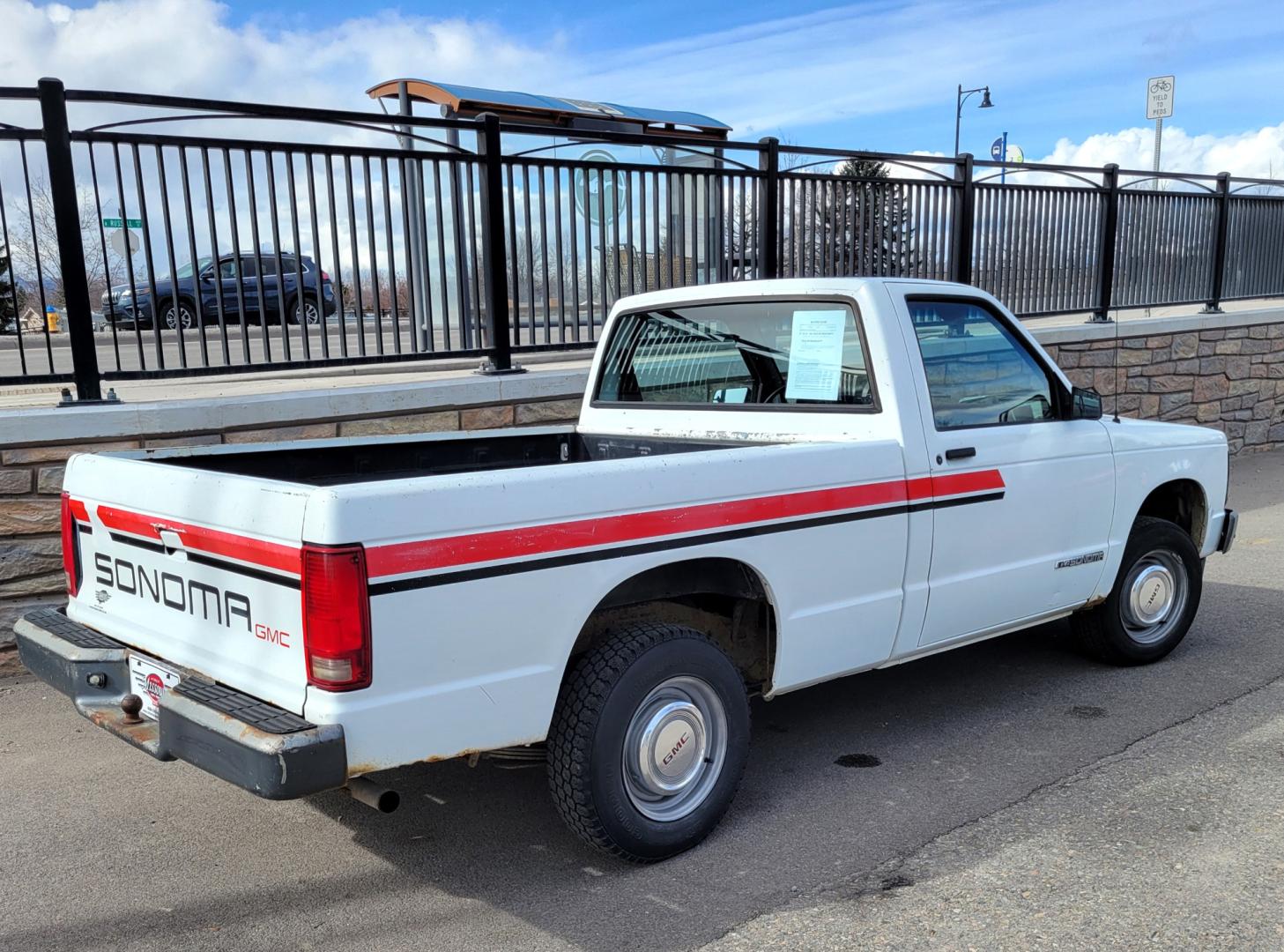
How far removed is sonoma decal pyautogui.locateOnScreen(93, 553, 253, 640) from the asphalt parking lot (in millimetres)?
896

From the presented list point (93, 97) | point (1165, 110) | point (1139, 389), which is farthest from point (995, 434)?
point (1165, 110)

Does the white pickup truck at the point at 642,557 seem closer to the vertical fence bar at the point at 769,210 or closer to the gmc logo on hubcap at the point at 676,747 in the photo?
the gmc logo on hubcap at the point at 676,747

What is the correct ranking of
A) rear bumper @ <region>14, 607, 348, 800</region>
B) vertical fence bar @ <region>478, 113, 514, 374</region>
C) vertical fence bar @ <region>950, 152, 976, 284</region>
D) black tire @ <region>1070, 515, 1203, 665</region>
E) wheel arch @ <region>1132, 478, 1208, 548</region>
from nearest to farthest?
rear bumper @ <region>14, 607, 348, 800</region>, black tire @ <region>1070, 515, 1203, 665</region>, wheel arch @ <region>1132, 478, 1208, 548</region>, vertical fence bar @ <region>478, 113, 514, 374</region>, vertical fence bar @ <region>950, 152, 976, 284</region>

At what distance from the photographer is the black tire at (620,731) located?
10.2ft

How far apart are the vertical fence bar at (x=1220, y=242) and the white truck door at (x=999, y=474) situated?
8489 millimetres

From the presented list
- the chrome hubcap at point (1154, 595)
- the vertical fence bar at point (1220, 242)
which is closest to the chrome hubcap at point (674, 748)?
the chrome hubcap at point (1154, 595)

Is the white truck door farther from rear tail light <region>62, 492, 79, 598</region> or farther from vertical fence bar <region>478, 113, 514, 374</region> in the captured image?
vertical fence bar <region>478, 113, 514, 374</region>

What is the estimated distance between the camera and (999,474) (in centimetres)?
423

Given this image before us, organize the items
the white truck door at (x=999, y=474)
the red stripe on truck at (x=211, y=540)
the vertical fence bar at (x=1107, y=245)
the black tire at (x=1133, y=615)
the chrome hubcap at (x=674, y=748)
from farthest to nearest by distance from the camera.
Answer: the vertical fence bar at (x=1107, y=245) → the black tire at (x=1133, y=615) → the white truck door at (x=999, y=474) → the chrome hubcap at (x=674, y=748) → the red stripe on truck at (x=211, y=540)

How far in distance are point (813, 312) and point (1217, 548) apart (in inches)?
113

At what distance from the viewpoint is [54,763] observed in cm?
426

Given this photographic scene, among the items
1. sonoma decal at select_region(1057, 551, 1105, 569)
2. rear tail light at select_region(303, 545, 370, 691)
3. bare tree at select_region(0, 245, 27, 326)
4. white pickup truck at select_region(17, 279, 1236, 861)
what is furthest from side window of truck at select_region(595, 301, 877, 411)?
bare tree at select_region(0, 245, 27, 326)

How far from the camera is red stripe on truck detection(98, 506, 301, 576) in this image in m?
2.71

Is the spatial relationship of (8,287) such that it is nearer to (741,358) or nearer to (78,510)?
Answer: (78,510)
